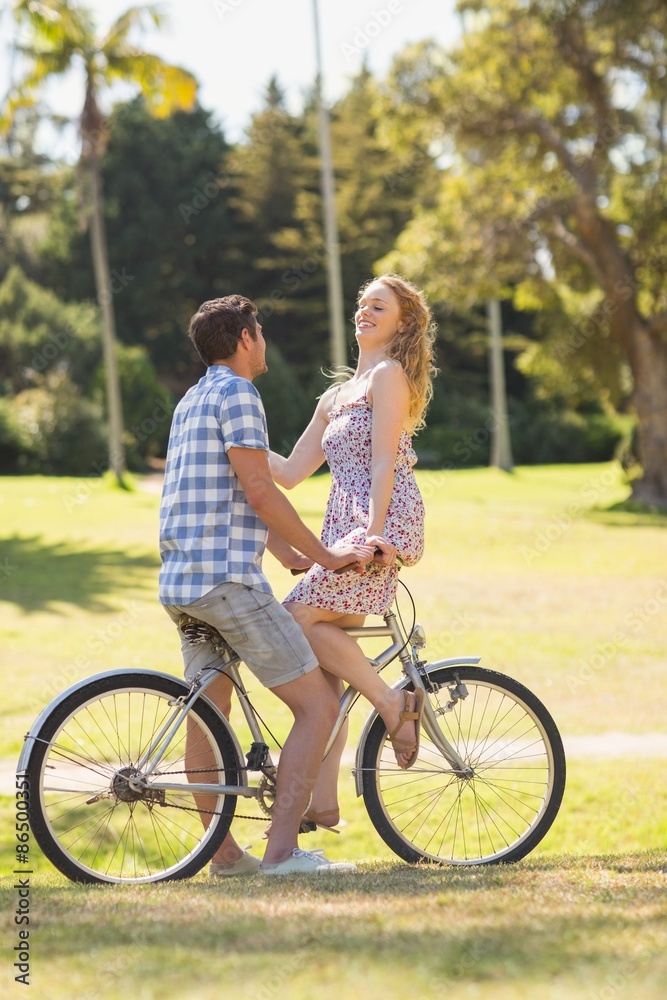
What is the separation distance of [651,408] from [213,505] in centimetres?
2067

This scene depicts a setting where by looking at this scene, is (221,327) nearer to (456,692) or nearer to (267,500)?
(267,500)

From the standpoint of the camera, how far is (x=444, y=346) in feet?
156

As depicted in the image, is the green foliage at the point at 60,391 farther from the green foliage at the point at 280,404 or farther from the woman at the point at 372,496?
the woman at the point at 372,496

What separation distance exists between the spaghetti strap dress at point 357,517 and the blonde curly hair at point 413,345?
0.15 m

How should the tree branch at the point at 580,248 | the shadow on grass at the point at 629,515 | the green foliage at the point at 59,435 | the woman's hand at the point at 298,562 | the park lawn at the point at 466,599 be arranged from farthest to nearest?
the green foliage at the point at 59,435, the tree branch at the point at 580,248, the shadow on grass at the point at 629,515, the park lawn at the point at 466,599, the woman's hand at the point at 298,562

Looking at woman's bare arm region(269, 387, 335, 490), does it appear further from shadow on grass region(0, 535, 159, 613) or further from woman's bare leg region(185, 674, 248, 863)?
shadow on grass region(0, 535, 159, 613)

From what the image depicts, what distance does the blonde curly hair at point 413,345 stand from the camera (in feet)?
13.9

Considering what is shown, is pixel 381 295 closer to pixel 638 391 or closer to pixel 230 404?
pixel 230 404

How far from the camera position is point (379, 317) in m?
4.30

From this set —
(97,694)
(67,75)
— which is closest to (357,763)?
(97,694)

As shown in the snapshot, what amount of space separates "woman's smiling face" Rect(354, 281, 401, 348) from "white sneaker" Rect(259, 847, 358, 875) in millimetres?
Answer: 1834

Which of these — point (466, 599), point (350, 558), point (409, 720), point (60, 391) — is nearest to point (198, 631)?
point (350, 558)

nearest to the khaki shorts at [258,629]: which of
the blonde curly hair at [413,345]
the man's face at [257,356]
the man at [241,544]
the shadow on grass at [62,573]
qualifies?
the man at [241,544]

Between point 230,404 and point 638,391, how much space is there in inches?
817
